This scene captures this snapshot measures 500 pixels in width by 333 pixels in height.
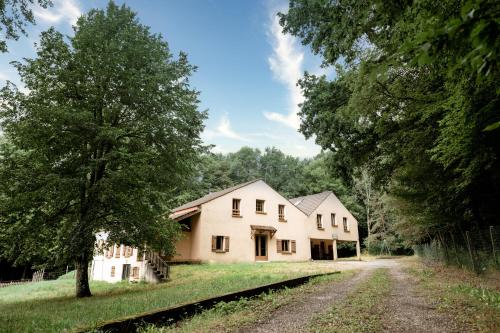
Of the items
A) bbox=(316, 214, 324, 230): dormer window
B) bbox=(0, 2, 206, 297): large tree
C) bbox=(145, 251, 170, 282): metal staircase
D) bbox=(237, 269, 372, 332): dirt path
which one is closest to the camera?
bbox=(237, 269, 372, 332): dirt path

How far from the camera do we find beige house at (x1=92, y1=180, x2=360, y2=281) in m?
26.5

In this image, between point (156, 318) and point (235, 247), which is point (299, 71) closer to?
point (156, 318)

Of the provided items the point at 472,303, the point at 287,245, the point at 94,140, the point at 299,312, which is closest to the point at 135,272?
the point at 94,140

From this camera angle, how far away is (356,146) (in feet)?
46.5

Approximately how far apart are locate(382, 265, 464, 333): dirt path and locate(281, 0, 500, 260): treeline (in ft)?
10.9

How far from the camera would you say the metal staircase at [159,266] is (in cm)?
1889

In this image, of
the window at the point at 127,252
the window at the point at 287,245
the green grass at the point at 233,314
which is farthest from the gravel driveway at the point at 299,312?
the window at the point at 287,245

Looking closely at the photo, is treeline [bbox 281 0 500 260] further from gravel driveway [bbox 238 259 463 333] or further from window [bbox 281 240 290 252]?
window [bbox 281 240 290 252]

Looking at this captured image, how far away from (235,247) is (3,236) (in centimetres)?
1869

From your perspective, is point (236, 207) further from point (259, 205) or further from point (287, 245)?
point (287, 245)

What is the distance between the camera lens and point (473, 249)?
1316 cm

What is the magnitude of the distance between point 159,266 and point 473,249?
16.7 meters

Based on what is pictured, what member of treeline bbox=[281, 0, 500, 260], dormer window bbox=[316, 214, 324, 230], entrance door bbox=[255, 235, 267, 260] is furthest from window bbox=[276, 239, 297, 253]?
treeline bbox=[281, 0, 500, 260]

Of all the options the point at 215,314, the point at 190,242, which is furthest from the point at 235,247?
the point at 215,314
